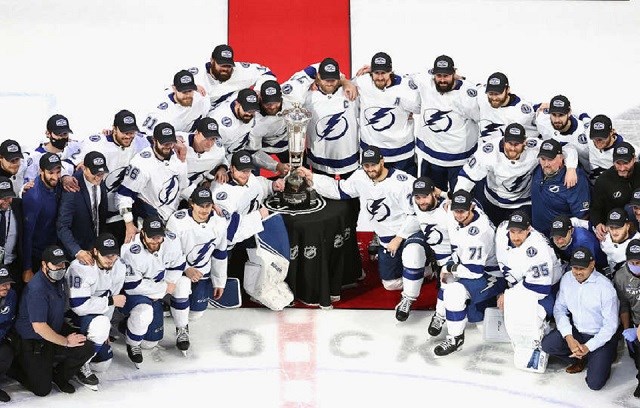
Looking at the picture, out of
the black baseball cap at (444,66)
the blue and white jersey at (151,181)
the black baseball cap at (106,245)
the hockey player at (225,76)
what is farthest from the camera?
the hockey player at (225,76)

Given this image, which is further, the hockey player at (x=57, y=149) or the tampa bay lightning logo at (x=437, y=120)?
the tampa bay lightning logo at (x=437, y=120)

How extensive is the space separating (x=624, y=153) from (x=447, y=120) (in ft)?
4.68

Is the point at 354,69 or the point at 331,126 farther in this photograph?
the point at 354,69

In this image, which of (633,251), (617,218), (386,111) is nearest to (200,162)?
(386,111)

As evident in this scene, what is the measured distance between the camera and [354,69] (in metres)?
15.1

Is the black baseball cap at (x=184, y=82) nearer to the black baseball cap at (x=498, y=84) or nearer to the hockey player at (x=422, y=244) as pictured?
the hockey player at (x=422, y=244)

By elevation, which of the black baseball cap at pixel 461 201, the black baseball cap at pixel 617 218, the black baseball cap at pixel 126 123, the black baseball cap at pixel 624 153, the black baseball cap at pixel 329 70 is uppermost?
the black baseball cap at pixel 329 70

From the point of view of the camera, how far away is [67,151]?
460 inches

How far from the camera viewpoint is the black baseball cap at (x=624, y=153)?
1147cm

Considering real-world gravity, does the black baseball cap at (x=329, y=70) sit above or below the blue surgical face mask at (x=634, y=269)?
above

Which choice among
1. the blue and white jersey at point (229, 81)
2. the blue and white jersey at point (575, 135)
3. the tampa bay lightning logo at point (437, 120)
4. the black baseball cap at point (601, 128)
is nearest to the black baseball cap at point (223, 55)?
the blue and white jersey at point (229, 81)

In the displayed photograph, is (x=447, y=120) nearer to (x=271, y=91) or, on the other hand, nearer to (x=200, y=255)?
(x=271, y=91)

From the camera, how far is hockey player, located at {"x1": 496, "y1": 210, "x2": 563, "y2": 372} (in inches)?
447

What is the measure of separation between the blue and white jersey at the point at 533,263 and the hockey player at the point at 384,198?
790 millimetres
